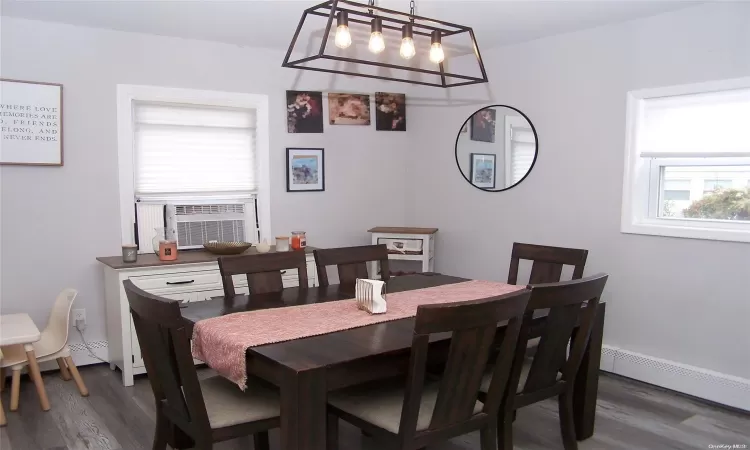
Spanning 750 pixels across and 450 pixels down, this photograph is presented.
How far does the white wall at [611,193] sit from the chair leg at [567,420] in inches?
49.5

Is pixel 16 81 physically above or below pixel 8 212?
above

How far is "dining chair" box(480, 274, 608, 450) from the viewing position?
2137mm

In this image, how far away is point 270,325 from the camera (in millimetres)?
2201

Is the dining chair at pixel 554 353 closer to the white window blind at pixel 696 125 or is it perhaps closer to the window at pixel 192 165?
the white window blind at pixel 696 125

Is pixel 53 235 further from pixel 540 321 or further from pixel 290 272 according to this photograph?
pixel 540 321

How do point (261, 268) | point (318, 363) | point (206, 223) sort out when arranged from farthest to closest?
1. point (206, 223)
2. point (261, 268)
3. point (318, 363)

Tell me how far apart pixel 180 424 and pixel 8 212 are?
2.19m

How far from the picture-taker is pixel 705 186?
3367mm

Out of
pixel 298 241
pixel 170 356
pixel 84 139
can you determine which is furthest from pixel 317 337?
pixel 84 139

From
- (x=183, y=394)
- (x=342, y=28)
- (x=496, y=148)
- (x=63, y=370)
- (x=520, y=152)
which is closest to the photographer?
(x=183, y=394)

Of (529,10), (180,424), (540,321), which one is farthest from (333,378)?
(529,10)

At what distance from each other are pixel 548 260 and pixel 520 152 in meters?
1.20

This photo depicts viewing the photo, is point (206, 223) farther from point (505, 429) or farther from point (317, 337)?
point (505, 429)

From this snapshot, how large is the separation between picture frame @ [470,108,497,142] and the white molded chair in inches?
114
